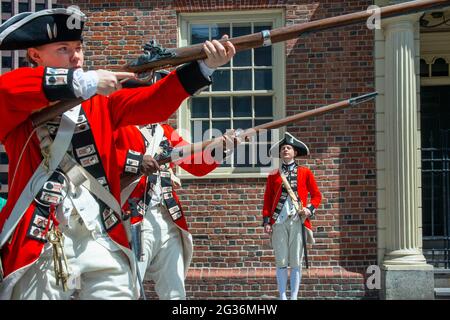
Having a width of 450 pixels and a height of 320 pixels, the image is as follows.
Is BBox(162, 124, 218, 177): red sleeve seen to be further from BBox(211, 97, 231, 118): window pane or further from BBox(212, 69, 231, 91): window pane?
BBox(212, 69, 231, 91): window pane

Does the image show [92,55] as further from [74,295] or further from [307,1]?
[74,295]

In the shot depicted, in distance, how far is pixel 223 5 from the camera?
10.6 meters

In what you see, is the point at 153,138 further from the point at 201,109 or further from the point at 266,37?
the point at 201,109

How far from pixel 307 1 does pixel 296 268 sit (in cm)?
374

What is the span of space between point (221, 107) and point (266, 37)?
708 cm

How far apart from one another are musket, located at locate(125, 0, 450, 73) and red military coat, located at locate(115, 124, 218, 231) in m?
1.05

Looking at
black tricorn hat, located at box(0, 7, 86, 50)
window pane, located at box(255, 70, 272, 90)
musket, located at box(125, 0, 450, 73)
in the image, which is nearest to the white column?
window pane, located at box(255, 70, 272, 90)

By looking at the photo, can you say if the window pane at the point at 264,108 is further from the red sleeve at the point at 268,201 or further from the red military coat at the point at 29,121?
the red military coat at the point at 29,121

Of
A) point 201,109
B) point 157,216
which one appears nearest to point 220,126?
point 201,109

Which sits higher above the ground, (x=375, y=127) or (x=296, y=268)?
(x=375, y=127)

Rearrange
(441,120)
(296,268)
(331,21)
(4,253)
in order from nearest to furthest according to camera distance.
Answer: (4,253) → (331,21) → (296,268) → (441,120)

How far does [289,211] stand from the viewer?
9359mm

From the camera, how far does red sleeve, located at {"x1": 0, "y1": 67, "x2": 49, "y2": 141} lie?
3463 millimetres
